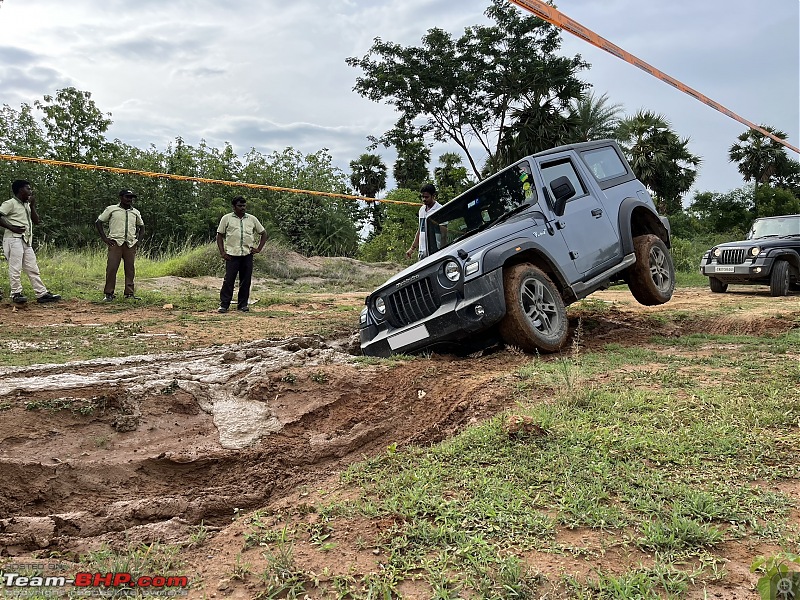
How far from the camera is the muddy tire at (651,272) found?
267 inches

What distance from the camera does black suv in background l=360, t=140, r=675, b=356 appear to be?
5066 millimetres

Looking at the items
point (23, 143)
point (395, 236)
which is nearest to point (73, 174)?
point (23, 143)

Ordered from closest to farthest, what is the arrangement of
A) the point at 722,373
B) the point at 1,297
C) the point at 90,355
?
the point at 722,373 → the point at 90,355 → the point at 1,297

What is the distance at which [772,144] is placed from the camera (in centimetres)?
4169

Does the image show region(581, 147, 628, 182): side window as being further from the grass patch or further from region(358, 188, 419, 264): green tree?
region(358, 188, 419, 264): green tree

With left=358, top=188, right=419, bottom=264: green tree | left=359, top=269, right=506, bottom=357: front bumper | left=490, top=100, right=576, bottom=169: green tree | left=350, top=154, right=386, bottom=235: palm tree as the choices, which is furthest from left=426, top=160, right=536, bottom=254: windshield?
left=350, top=154, right=386, bottom=235: palm tree

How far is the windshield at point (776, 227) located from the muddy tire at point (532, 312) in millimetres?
8727

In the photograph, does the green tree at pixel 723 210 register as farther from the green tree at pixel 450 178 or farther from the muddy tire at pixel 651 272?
the muddy tire at pixel 651 272

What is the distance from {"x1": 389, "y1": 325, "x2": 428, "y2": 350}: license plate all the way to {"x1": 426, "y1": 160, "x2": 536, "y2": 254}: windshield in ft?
4.74

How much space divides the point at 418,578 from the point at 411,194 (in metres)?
23.1

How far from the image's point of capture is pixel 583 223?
20.0 ft

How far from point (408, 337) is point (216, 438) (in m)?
2.15

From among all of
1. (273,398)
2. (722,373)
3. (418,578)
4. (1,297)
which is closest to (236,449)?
(273,398)

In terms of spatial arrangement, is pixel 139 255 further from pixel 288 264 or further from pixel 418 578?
pixel 418 578
